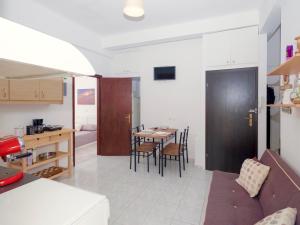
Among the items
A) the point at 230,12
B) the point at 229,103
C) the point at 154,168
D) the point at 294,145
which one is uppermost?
the point at 230,12

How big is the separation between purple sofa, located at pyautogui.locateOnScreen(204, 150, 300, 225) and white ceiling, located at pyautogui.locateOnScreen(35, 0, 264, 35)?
2691 millimetres

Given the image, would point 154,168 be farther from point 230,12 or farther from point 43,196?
point 230,12

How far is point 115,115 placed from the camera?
500 centimetres

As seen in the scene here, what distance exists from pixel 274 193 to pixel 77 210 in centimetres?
159

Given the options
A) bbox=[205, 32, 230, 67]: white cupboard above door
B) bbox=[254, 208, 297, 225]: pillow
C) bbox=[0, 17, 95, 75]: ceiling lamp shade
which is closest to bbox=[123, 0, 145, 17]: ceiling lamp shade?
bbox=[205, 32, 230, 67]: white cupboard above door

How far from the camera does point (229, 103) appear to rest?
144 inches

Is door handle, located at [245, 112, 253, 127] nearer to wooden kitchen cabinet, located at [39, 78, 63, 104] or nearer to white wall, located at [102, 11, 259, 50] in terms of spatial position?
white wall, located at [102, 11, 259, 50]

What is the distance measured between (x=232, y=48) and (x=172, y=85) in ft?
5.09

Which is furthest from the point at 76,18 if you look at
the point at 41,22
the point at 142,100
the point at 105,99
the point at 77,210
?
the point at 77,210

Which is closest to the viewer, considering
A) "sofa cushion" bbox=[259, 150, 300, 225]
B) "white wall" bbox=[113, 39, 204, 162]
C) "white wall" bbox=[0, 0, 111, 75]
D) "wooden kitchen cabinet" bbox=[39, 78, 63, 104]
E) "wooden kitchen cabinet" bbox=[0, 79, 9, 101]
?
"sofa cushion" bbox=[259, 150, 300, 225]

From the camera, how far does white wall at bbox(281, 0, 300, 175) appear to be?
71.6 inches

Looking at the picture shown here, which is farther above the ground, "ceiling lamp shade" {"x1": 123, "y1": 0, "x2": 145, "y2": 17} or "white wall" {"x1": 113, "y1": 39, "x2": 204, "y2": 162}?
"ceiling lamp shade" {"x1": 123, "y1": 0, "x2": 145, "y2": 17}

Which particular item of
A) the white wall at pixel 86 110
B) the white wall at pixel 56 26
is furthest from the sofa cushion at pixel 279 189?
the white wall at pixel 86 110

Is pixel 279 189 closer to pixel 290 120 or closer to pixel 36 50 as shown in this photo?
pixel 290 120
